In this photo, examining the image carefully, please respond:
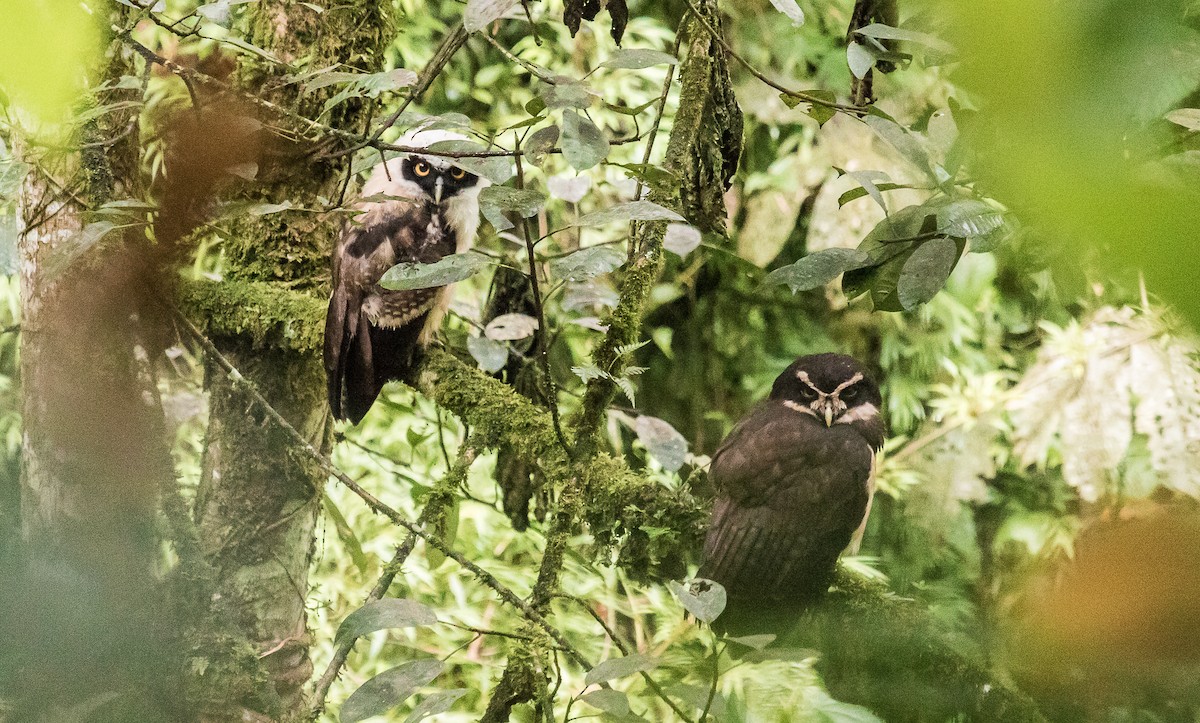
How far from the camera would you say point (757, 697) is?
0.51 m

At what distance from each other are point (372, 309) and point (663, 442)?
24.1 inches

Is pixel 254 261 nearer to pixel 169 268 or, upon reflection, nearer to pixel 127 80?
pixel 127 80

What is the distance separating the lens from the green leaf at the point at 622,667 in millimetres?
728

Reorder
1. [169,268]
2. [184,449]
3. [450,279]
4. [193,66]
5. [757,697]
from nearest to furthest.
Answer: [757,697] < [169,268] < [450,279] < [193,66] < [184,449]

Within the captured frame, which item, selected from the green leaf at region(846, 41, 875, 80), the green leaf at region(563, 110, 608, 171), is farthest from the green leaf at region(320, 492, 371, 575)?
the green leaf at region(846, 41, 875, 80)

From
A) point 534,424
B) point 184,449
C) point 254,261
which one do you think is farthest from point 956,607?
point 254,261

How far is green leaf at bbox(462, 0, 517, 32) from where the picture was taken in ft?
2.53

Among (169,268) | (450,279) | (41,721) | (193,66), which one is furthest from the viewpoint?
(193,66)

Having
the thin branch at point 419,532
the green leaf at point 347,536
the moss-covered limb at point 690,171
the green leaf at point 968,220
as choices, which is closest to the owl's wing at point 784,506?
the moss-covered limb at point 690,171

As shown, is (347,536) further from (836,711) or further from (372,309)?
(836,711)

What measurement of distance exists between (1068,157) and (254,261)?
1695 millimetres

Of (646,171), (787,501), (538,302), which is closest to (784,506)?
(787,501)

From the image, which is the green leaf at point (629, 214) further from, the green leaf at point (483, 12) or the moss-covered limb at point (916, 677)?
the moss-covered limb at point (916, 677)

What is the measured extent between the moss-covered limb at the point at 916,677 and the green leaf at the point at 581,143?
0.49 metres
